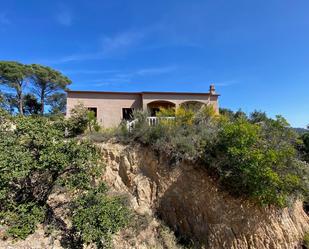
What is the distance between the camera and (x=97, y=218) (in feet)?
16.9

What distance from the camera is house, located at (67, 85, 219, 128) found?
1415 centimetres

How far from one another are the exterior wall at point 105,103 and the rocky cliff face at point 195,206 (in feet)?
16.2

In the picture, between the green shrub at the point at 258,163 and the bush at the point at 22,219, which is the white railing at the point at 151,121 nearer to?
the green shrub at the point at 258,163

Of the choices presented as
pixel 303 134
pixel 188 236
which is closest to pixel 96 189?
pixel 188 236

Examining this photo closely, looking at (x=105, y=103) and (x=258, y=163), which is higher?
(x=105, y=103)

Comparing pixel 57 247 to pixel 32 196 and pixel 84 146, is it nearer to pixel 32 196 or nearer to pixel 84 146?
pixel 32 196

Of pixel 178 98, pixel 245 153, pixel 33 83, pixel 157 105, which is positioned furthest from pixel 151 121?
pixel 33 83

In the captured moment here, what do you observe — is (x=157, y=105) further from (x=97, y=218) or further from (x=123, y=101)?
(x=97, y=218)

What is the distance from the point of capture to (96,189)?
19.0 ft

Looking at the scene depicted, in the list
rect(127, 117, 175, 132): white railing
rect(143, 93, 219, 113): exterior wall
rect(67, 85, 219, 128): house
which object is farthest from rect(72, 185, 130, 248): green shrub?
rect(143, 93, 219, 113): exterior wall

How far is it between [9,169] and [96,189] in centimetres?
205

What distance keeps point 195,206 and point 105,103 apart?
29.9 ft

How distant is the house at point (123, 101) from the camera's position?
14.1 m

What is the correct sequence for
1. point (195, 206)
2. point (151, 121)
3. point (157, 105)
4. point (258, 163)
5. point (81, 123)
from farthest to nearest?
point (157, 105) < point (81, 123) < point (151, 121) < point (195, 206) < point (258, 163)
